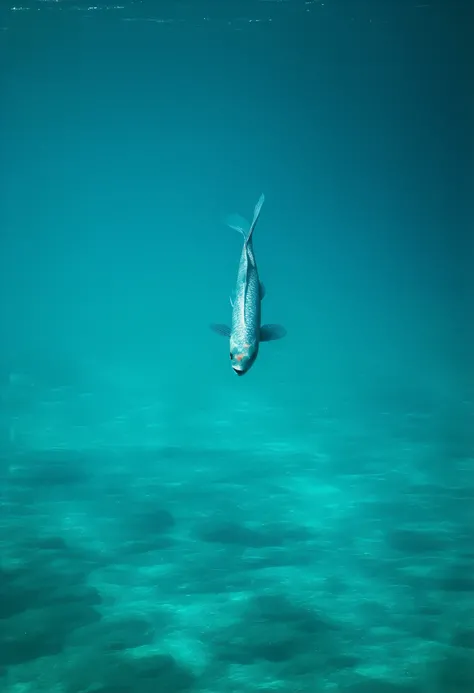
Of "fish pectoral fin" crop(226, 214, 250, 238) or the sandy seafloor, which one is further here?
Answer: the sandy seafloor

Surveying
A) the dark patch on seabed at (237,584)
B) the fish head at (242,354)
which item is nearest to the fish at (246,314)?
the fish head at (242,354)

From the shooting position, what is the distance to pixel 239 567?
4660 mm

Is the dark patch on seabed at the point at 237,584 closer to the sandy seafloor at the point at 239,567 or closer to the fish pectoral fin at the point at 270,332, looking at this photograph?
the sandy seafloor at the point at 239,567

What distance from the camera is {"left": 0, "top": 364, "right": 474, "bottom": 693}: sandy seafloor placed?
12.0 feet

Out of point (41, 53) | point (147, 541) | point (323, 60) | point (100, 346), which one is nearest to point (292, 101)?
point (323, 60)

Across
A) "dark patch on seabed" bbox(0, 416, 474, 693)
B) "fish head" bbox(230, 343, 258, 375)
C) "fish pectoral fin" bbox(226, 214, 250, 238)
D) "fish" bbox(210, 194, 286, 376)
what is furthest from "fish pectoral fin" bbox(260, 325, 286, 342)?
"dark patch on seabed" bbox(0, 416, 474, 693)

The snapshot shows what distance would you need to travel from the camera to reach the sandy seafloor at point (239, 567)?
3666 millimetres

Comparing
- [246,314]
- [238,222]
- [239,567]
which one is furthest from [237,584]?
[238,222]

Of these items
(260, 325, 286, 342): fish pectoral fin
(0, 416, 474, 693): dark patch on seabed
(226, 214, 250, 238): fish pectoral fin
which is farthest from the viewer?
(0, 416, 474, 693): dark patch on seabed

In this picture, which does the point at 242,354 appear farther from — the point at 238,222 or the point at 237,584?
the point at 237,584

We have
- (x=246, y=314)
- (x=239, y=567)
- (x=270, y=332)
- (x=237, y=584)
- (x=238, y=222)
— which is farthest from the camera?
(x=239, y=567)

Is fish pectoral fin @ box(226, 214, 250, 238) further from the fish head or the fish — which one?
the fish head

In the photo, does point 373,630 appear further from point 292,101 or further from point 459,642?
point 292,101

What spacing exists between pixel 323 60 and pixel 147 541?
10.3m
